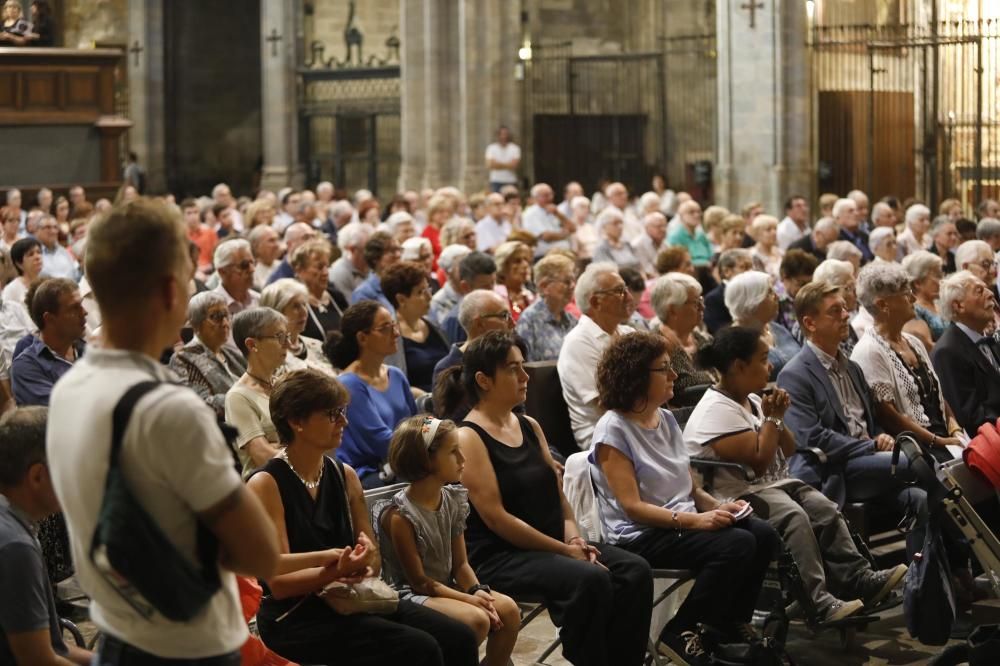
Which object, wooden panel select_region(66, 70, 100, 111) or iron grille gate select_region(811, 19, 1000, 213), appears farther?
wooden panel select_region(66, 70, 100, 111)

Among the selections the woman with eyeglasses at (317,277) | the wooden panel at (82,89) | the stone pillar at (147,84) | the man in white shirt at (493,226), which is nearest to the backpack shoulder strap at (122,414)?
the woman with eyeglasses at (317,277)

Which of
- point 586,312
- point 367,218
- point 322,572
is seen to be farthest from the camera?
point 367,218

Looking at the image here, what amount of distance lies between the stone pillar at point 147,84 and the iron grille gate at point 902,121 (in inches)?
482

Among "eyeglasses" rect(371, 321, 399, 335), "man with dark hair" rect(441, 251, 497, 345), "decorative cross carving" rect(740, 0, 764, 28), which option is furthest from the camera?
"decorative cross carving" rect(740, 0, 764, 28)

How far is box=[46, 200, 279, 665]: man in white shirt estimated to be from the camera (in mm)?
2521

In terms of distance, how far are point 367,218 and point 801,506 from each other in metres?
9.63

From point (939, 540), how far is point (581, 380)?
Result: 1970 millimetres

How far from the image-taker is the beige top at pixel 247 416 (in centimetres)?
548

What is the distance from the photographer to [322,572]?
4117 millimetres

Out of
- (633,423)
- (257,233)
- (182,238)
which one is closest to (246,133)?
(257,233)

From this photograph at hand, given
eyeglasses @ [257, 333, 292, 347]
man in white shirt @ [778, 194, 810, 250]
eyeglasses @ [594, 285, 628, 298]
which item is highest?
man in white shirt @ [778, 194, 810, 250]

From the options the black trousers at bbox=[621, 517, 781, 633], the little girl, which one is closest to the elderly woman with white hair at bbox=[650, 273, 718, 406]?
the black trousers at bbox=[621, 517, 781, 633]

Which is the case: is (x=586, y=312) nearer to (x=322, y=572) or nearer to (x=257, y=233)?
(x=322, y=572)

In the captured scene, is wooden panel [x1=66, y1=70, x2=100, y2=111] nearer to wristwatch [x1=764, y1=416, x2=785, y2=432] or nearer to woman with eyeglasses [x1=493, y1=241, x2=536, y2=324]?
woman with eyeglasses [x1=493, y1=241, x2=536, y2=324]
